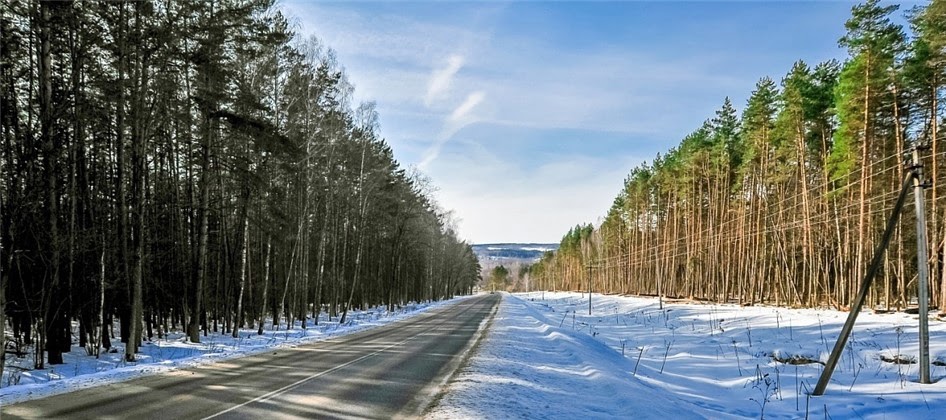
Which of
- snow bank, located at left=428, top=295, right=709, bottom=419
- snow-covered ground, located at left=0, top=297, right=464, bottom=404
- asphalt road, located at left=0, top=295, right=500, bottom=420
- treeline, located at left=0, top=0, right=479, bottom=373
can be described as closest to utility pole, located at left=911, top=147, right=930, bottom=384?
snow bank, located at left=428, top=295, right=709, bottom=419

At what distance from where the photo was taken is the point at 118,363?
44.0ft

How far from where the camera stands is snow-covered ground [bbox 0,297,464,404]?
9.68 meters

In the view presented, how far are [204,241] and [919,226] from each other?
66.3 ft

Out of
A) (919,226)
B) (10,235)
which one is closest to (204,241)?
(10,235)

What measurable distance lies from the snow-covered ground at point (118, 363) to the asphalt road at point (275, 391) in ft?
2.33

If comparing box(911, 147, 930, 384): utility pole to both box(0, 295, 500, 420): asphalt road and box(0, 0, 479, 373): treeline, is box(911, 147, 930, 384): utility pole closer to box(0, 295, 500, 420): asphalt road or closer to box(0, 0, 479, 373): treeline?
box(0, 295, 500, 420): asphalt road

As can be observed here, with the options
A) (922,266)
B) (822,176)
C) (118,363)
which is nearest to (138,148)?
(118,363)

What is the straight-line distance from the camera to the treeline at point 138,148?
39.5ft

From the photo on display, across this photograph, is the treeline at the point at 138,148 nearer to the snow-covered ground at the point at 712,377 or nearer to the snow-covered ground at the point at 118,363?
the snow-covered ground at the point at 118,363

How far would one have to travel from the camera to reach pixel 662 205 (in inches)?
2689

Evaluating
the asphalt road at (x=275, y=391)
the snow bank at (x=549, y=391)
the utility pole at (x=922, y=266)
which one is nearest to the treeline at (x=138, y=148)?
the asphalt road at (x=275, y=391)

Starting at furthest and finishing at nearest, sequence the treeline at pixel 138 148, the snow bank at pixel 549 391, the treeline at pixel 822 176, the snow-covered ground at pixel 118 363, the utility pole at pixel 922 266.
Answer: the treeline at pixel 822 176
the treeline at pixel 138 148
the utility pole at pixel 922 266
the snow-covered ground at pixel 118 363
the snow bank at pixel 549 391

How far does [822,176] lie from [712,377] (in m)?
28.2

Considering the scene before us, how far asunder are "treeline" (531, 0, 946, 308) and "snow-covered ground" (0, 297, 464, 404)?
58.3 feet
